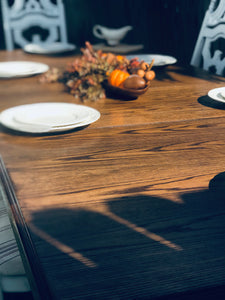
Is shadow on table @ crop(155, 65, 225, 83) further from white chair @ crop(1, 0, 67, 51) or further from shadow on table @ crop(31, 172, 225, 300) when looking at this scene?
white chair @ crop(1, 0, 67, 51)

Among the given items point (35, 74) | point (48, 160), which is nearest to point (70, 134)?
point (48, 160)

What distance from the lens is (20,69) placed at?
1646 mm

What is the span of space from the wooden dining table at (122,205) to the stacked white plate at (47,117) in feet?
0.08

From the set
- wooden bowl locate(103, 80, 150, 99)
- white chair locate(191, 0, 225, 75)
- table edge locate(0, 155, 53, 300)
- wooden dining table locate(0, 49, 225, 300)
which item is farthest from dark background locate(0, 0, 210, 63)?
table edge locate(0, 155, 53, 300)

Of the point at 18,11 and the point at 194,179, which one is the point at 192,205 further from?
the point at 18,11

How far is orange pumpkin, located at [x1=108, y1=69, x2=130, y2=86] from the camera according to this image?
3.89 feet

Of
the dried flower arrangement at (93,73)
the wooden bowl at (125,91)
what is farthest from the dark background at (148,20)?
the wooden bowl at (125,91)

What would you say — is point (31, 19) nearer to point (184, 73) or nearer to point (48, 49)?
point (48, 49)

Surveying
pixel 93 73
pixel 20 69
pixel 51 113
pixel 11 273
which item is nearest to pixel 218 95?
pixel 93 73

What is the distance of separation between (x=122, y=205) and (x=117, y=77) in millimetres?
689

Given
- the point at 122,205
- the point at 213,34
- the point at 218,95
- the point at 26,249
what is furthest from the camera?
the point at 213,34

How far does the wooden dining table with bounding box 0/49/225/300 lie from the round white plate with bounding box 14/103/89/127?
0.06 meters

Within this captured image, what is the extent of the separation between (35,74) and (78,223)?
1.20 meters

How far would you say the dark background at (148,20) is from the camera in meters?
2.76
